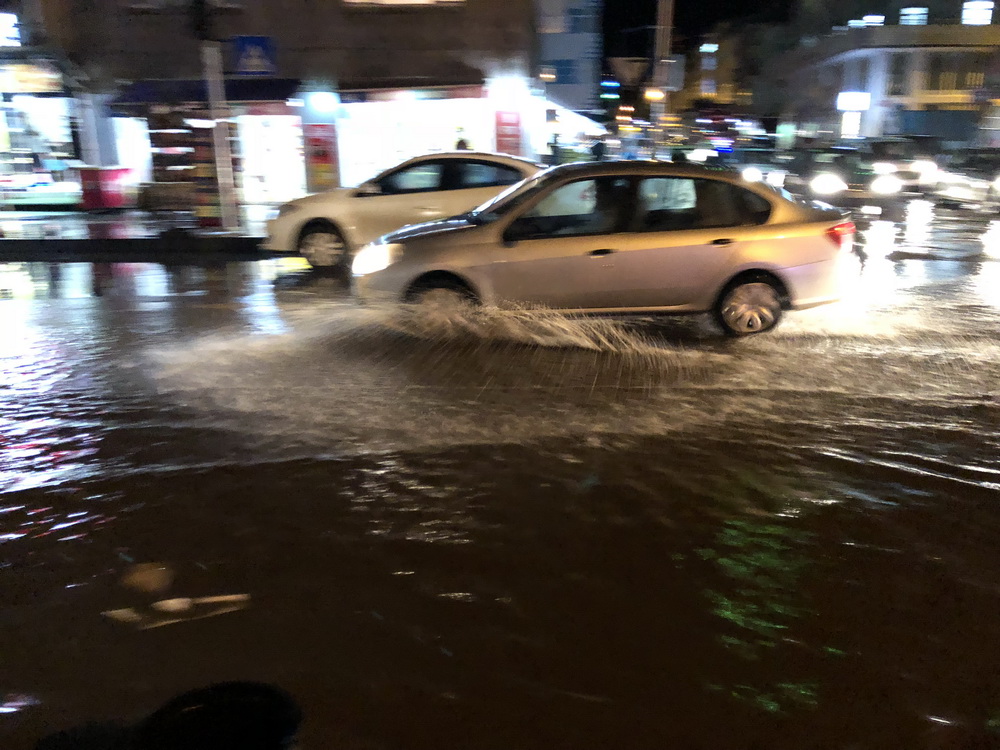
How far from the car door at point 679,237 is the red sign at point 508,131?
12447 millimetres

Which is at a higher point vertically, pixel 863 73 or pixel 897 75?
pixel 863 73

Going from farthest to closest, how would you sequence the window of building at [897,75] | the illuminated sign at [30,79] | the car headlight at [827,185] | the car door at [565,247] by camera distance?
the window of building at [897,75] < the car headlight at [827,185] < the illuminated sign at [30,79] < the car door at [565,247]

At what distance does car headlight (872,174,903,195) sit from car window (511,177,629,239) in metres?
18.4

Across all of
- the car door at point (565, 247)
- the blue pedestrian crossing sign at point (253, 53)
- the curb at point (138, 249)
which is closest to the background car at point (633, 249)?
the car door at point (565, 247)

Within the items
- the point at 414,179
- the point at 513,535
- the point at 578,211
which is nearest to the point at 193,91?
the point at 414,179

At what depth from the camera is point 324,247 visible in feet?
38.5

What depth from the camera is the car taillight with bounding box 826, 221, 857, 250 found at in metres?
7.68

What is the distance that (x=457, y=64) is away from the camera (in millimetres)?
19391

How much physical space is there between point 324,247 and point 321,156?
8997 mm

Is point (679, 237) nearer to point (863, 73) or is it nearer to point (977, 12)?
point (863, 73)

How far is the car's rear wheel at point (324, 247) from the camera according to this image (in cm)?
1173

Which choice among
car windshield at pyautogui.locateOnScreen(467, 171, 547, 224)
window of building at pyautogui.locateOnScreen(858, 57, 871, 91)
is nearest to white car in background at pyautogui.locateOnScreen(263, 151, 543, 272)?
car windshield at pyautogui.locateOnScreen(467, 171, 547, 224)

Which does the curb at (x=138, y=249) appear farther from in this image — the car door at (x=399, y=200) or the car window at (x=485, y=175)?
the car window at (x=485, y=175)

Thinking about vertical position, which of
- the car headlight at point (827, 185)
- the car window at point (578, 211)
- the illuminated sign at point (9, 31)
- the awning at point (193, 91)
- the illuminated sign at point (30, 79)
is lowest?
the car window at point (578, 211)
